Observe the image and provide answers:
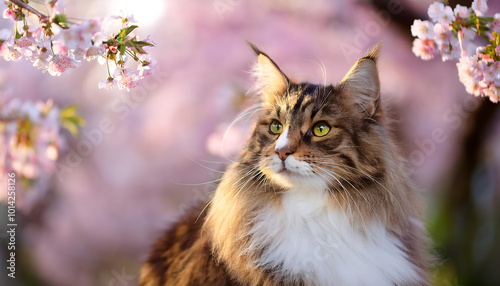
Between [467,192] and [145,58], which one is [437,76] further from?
[145,58]

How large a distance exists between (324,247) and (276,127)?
33 centimetres

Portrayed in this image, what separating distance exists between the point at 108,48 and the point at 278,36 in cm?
141

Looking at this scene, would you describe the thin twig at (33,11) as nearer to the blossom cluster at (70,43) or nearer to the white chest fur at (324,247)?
the blossom cluster at (70,43)

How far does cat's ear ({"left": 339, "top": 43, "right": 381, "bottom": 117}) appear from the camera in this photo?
1.15m

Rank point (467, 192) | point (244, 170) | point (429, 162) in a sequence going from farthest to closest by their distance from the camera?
point (429, 162)
point (467, 192)
point (244, 170)

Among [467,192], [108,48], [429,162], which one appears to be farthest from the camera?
[429,162]

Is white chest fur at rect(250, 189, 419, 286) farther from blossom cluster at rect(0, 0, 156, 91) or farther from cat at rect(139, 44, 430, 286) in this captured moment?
blossom cluster at rect(0, 0, 156, 91)

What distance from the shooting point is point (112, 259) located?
7.68 ft

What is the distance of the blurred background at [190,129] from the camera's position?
2.25 metres

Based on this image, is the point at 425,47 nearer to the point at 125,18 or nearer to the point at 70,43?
the point at 125,18

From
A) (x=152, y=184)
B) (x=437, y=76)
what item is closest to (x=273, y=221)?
(x=152, y=184)

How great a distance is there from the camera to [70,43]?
907 mm

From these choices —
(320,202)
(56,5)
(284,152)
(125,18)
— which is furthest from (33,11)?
(320,202)

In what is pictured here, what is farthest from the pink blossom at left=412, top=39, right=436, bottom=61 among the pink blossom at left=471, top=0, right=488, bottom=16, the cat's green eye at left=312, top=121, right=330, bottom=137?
the cat's green eye at left=312, top=121, right=330, bottom=137
